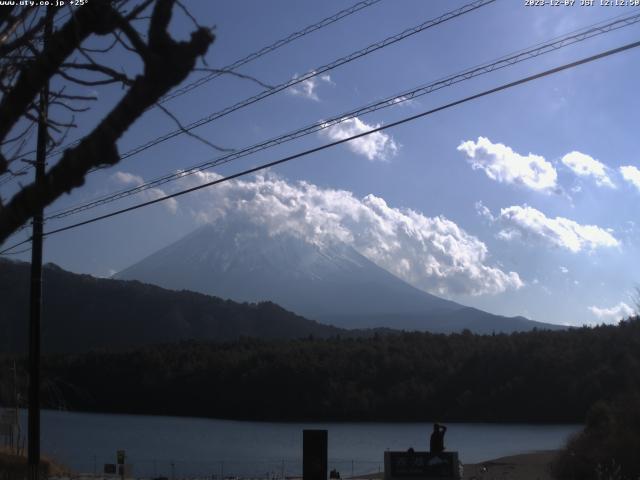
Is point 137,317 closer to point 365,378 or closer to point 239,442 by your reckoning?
point 365,378

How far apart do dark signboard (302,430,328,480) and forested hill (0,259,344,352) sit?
98.4 metres

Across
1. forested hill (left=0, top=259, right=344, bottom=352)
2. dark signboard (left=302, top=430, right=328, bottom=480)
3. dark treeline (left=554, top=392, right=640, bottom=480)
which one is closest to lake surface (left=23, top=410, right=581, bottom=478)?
dark treeline (left=554, top=392, right=640, bottom=480)

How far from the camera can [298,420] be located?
284 feet

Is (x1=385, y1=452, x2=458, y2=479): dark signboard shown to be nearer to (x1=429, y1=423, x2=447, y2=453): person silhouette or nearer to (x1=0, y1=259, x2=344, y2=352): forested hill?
(x1=429, y1=423, x2=447, y2=453): person silhouette

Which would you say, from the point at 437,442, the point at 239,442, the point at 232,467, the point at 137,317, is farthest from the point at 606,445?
the point at 137,317

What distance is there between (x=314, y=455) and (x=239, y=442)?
5254cm

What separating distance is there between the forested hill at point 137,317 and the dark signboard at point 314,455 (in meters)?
98.4

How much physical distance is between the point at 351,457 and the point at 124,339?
7672 centimetres

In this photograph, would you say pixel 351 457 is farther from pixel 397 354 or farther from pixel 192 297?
pixel 192 297

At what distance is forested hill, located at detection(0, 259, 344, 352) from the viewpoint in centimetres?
11694

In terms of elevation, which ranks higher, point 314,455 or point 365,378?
point 314,455

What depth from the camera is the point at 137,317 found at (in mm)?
130250

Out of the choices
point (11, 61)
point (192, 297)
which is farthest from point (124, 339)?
point (11, 61)

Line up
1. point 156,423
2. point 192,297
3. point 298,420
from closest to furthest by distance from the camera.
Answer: point 156,423
point 298,420
point 192,297
